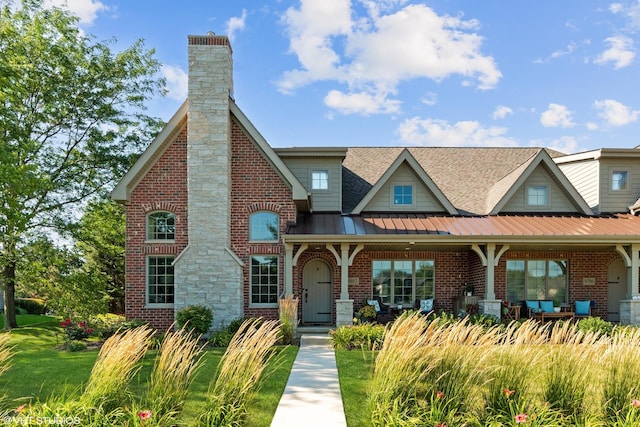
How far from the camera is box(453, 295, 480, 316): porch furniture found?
1477 centimetres

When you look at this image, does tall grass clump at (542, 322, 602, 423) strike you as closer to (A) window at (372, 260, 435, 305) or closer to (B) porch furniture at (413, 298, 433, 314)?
(B) porch furniture at (413, 298, 433, 314)

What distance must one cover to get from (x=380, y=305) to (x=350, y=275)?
1.46m

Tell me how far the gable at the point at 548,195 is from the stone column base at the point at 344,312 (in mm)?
7064

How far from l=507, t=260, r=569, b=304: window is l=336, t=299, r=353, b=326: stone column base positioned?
621 centimetres

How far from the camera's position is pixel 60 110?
59.0 feet

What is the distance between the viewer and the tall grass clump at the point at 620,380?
625 cm

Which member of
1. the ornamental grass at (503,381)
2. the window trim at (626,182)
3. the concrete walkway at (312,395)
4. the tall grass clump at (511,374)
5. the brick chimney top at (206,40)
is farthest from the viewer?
the window trim at (626,182)

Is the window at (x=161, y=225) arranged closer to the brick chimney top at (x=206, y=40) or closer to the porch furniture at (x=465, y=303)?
the brick chimney top at (x=206, y=40)

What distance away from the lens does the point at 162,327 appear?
14.7 metres

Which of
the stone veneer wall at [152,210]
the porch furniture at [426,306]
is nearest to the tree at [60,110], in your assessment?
the stone veneer wall at [152,210]

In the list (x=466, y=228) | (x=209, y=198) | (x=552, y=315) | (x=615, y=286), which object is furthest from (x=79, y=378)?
(x=615, y=286)

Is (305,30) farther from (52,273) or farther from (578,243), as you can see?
(52,273)

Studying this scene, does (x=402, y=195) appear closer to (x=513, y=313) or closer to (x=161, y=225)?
(x=513, y=313)

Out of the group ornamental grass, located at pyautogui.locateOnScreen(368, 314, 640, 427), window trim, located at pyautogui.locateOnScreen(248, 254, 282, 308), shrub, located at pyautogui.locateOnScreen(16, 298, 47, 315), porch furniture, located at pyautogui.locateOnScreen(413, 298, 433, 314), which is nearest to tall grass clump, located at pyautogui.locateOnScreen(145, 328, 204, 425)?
ornamental grass, located at pyautogui.locateOnScreen(368, 314, 640, 427)
